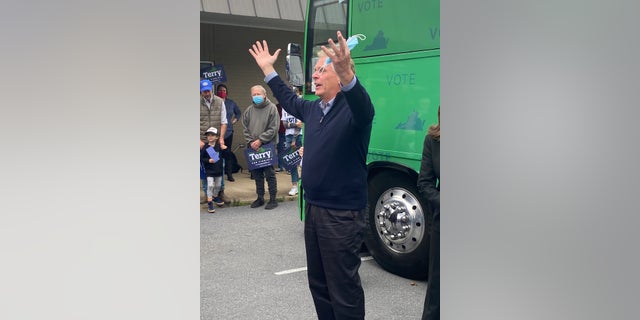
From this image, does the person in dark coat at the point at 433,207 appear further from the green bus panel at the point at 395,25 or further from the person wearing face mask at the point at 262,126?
the person wearing face mask at the point at 262,126

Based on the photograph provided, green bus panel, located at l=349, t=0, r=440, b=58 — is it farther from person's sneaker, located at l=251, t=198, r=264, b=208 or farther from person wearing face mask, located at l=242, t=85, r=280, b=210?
person's sneaker, located at l=251, t=198, r=264, b=208

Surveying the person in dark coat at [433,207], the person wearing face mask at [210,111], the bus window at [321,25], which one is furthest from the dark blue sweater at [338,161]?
the person wearing face mask at [210,111]

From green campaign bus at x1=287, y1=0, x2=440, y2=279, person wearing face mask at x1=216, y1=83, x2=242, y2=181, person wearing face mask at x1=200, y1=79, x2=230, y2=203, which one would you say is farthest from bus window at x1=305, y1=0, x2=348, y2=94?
person wearing face mask at x1=216, y1=83, x2=242, y2=181

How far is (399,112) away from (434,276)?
2.28m

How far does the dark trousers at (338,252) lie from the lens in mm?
3465

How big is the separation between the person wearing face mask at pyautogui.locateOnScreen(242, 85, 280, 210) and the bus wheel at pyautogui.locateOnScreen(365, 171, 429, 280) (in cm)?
372
